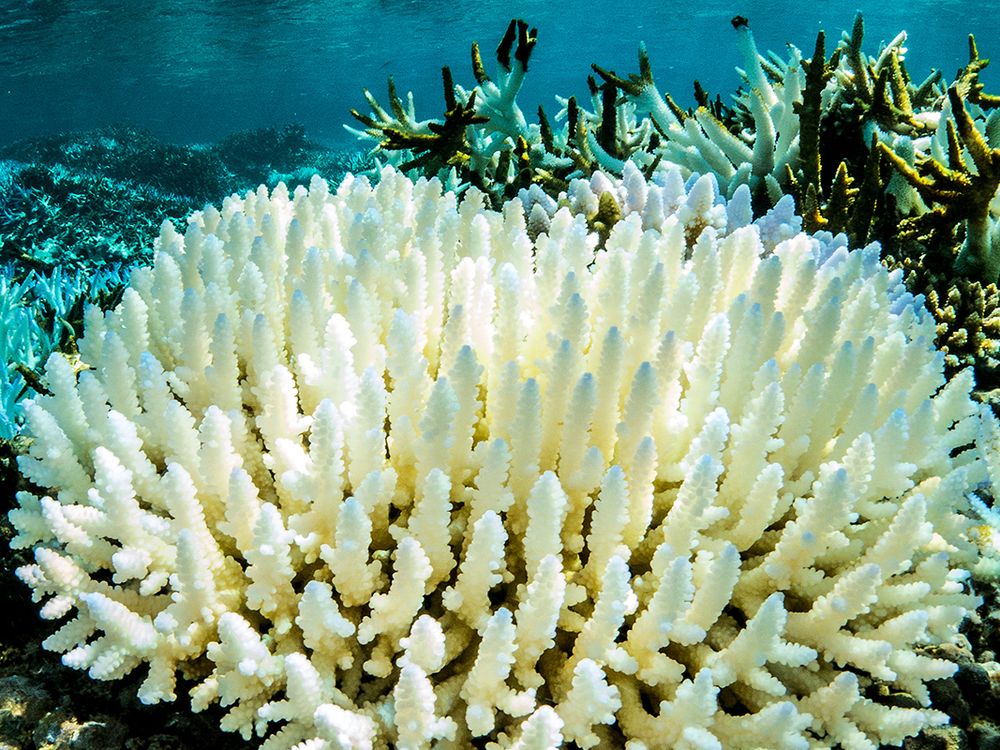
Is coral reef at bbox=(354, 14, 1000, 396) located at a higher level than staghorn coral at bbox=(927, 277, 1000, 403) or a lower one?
higher

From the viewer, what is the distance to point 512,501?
1609 millimetres

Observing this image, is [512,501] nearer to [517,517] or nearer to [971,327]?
[517,517]

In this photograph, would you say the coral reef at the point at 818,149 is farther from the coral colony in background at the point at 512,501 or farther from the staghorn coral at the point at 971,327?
the coral colony in background at the point at 512,501

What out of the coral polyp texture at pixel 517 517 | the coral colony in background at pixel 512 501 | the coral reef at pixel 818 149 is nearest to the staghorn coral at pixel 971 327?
the coral reef at pixel 818 149

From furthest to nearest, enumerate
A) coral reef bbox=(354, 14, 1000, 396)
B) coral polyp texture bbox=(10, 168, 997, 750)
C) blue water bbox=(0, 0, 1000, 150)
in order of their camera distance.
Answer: blue water bbox=(0, 0, 1000, 150)
coral reef bbox=(354, 14, 1000, 396)
coral polyp texture bbox=(10, 168, 997, 750)

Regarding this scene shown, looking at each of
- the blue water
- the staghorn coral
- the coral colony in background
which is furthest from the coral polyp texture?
the blue water

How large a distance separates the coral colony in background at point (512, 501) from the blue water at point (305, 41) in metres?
22.0

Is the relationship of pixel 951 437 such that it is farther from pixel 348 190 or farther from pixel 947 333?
pixel 348 190

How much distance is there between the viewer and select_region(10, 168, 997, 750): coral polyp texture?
4.68ft

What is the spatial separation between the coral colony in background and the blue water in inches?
867

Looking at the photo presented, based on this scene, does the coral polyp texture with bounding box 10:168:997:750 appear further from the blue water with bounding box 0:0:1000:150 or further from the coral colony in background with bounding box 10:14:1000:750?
the blue water with bounding box 0:0:1000:150

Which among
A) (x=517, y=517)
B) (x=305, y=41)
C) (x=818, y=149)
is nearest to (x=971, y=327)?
(x=818, y=149)

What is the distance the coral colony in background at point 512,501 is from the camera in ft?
4.71

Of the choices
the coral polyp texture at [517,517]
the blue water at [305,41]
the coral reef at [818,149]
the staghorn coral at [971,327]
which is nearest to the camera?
the coral polyp texture at [517,517]
